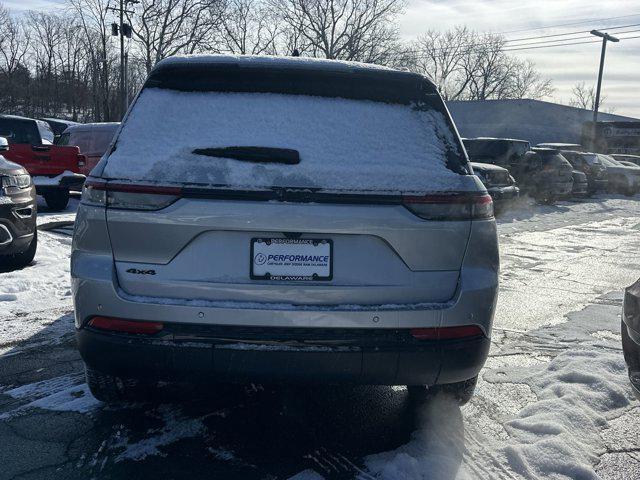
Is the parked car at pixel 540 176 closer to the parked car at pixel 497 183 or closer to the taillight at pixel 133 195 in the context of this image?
the parked car at pixel 497 183

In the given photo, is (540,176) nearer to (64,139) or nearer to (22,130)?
(64,139)

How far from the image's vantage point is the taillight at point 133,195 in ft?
7.99

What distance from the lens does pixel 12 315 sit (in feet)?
16.5

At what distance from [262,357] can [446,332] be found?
31.0 inches

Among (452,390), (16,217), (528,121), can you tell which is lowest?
(452,390)

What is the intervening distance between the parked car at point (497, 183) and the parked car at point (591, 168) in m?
8.87

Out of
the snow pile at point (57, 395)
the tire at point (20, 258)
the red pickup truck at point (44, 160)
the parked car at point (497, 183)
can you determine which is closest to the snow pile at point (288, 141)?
the snow pile at point (57, 395)

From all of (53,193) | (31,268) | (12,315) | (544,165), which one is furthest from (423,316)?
(544,165)

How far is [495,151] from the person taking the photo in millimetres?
17438

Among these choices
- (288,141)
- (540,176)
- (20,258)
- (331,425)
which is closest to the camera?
(288,141)

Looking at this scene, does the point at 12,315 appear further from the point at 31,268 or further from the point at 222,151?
the point at 222,151

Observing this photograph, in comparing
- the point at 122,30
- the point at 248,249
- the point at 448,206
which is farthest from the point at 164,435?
the point at 122,30

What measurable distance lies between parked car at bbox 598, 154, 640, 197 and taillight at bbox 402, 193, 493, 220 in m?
24.4

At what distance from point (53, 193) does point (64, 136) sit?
3.13 metres
